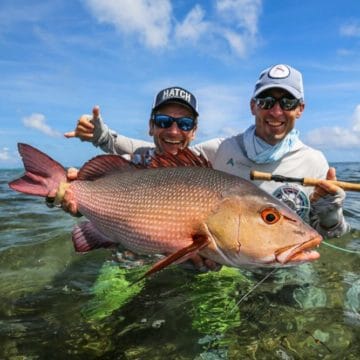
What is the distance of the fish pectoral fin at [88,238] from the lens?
417cm

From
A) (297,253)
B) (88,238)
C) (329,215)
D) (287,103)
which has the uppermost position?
(287,103)

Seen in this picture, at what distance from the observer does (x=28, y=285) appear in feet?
18.3

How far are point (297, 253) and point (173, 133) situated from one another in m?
2.68

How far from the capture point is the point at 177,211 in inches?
135

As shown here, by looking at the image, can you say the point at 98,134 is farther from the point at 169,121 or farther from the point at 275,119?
the point at 275,119

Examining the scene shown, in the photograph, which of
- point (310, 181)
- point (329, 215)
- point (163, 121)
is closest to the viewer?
point (310, 181)

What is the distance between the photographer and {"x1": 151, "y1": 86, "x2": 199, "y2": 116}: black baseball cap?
5320 mm

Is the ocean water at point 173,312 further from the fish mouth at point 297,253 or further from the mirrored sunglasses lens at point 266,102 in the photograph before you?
the mirrored sunglasses lens at point 266,102

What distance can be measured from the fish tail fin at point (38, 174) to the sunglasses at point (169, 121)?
1.40 meters

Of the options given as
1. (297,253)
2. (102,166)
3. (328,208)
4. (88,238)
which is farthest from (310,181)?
(88,238)

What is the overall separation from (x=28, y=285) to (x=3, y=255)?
1.56m

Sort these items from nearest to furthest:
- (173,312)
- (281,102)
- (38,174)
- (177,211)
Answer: (177,211), (38,174), (173,312), (281,102)

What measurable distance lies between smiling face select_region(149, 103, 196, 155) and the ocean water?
171cm

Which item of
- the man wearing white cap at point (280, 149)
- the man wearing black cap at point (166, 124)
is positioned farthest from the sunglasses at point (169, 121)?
the man wearing white cap at point (280, 149)
